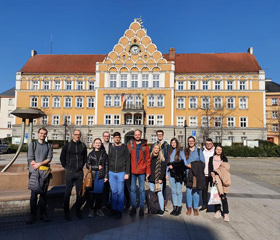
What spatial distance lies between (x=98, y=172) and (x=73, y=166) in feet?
2.05

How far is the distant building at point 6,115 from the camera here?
56.0 meters

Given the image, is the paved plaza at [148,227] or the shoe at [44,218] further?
the shoe at [44,218]

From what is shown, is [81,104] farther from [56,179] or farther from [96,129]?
[56,179]

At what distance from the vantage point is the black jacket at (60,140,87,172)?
17.4ft

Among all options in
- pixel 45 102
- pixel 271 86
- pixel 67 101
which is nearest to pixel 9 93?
pixel 45 102

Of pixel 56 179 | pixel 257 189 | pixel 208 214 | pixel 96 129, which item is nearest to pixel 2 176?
pixel 56 179

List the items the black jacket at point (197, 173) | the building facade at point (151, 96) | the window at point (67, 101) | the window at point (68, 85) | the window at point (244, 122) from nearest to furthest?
the black jacket at point (197, 173)
the building facade at point (151, 96)
the window at point (244, 122)
the window at point (67, 101)
the window at point (68, 85)

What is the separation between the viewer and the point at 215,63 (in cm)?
4316

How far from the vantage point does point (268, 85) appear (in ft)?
183

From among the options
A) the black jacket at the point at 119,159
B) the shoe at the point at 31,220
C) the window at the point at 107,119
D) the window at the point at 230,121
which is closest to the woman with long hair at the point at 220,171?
the black jacket at the point at 119,159

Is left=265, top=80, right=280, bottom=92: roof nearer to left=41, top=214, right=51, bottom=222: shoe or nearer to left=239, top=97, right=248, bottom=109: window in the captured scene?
left=239, top=97, right=248, bottom=109: window

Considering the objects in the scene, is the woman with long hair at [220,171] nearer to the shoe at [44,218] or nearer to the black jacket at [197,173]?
the black jacket at [197,173]

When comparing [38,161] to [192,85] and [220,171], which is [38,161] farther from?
[192,85]

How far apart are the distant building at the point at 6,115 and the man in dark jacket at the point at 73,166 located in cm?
5781
